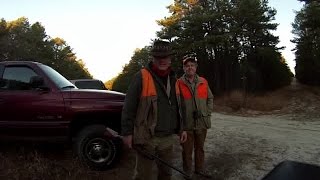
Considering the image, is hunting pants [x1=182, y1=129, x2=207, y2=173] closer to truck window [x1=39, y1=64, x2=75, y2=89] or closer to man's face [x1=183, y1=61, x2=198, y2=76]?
man's face [x1=183, y1=61, x2=198, y2=76]

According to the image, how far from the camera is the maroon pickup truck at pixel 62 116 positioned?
7.70 metres

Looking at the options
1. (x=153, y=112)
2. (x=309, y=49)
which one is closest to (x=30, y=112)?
A: (x=153, y=112)

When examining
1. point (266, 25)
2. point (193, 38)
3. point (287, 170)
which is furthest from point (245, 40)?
point (287, 170)

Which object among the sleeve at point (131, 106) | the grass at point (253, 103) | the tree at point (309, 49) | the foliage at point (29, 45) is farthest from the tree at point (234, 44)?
the sleeve at point (131, 106)

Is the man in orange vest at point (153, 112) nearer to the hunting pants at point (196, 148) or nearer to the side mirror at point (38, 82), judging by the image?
the hunting pants at point (196, 148)

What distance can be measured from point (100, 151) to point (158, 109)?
2.85 metres

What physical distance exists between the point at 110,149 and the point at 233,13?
31505mm

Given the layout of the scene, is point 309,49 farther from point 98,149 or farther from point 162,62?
point 162,62

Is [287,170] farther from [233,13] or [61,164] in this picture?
[233,13]

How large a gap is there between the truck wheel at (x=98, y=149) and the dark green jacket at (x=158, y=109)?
99.5 inches

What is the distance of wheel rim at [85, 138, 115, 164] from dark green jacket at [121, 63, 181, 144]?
255 centimetres

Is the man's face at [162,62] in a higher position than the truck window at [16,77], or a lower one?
higher

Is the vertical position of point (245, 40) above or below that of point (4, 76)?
above

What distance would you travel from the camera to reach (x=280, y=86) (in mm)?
37438
